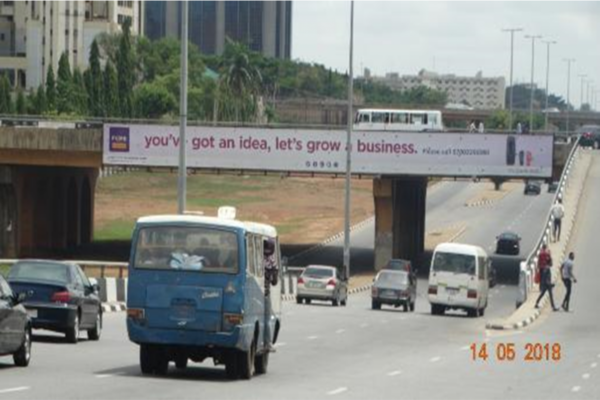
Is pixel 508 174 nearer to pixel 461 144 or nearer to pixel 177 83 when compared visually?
pixel 461 144

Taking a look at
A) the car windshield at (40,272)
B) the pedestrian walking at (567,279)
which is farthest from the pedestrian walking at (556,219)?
the car windshield at (40,272)

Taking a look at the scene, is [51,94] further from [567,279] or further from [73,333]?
[73,333]

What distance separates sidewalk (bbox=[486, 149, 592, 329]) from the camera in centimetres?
4619

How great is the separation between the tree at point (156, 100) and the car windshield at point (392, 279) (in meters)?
96.1

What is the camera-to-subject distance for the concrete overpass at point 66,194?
8281 centimetres

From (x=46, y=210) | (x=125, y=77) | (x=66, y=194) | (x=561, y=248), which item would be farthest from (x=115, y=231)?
(x=561, y=248)

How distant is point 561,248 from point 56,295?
134 ft

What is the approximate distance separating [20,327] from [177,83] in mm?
139159

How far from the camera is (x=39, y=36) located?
155125 mm

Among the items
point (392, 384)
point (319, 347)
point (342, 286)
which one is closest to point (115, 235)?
point (342, 286)

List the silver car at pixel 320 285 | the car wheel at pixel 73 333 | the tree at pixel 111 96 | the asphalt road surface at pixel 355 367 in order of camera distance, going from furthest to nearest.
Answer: the tree at pixel 111 96 < the silver car at pixel 320 285 < the car wheel at pixel 73 333 < the asphalt road surface at pixel 355 367

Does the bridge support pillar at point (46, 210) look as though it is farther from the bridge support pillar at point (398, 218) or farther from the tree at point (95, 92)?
the tree at point (95, 92)

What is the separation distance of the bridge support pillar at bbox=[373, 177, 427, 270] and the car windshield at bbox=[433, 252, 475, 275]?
2852 cm

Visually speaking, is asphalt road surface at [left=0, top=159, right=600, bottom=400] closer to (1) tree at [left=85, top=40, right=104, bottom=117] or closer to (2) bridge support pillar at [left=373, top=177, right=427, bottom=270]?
(2) bridge support pillar at [left=373, top=177, right=427, bottom=270]
